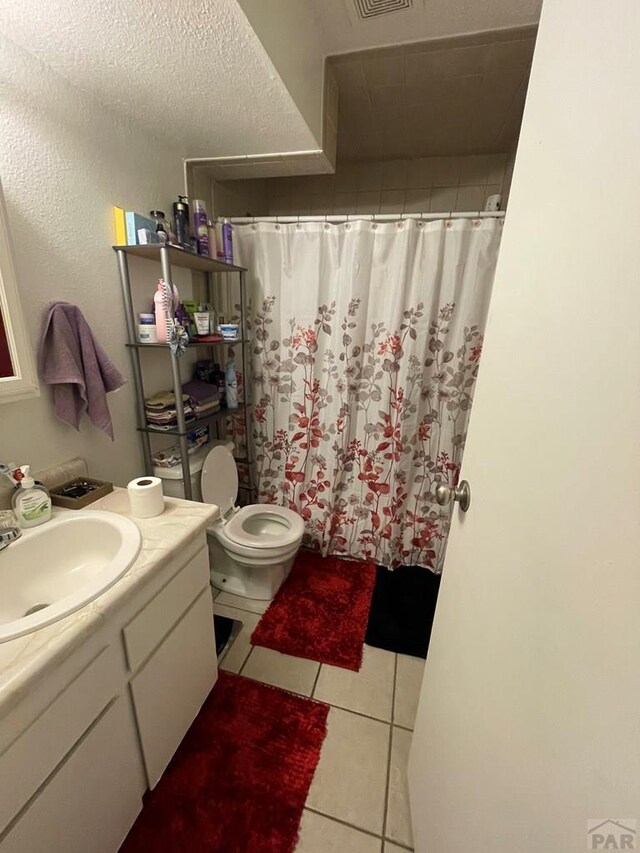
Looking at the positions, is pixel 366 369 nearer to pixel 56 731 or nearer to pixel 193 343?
pixel 193 343

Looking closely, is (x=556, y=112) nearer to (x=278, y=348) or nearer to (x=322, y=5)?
(x=322, y=5)

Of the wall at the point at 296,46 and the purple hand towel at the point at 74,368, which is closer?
the wall at the point at 296,46

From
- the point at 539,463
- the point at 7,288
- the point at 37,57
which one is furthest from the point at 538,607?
the point at 37,57

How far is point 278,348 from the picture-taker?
5.95 ft

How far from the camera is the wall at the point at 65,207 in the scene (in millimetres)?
940

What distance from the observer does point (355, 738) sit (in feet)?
3.84

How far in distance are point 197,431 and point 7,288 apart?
0.87 m

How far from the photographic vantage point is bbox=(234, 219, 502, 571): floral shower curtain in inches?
61.8

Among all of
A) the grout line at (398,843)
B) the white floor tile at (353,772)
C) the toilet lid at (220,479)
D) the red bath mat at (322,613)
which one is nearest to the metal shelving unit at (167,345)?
the toilet lid at (220,479)

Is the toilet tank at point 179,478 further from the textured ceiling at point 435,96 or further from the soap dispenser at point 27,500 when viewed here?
the textured ceiling at point 435,96

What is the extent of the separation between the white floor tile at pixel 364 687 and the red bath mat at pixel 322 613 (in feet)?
0.12

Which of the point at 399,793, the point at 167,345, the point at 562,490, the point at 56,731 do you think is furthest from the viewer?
the point at 167,345

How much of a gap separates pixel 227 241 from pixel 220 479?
115cm

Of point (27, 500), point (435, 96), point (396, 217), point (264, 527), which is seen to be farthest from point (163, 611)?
point (435, 96)
